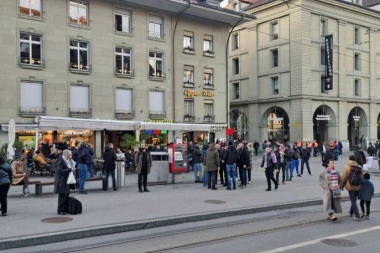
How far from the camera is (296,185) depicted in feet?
54.2

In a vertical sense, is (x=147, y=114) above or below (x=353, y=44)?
below

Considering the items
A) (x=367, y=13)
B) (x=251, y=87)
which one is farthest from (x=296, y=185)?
(x=367, y=13)

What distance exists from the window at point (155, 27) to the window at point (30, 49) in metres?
8.79

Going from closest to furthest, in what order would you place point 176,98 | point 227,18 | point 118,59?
point 118,59
point 176,98
point 227,18

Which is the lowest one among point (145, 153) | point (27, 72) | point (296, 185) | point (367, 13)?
point (296, 185)

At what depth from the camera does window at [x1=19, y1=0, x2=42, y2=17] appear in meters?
25.9

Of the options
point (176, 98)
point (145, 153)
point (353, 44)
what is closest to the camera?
point (145, 153)

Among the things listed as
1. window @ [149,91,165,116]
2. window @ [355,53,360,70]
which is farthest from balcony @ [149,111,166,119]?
window @ [355,53,360,70]

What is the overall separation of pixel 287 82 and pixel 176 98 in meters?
15.8

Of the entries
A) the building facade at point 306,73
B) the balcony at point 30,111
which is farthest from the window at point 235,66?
the balcony at point 30,111

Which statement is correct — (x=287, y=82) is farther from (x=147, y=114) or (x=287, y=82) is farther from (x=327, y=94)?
(x=147, y=114)

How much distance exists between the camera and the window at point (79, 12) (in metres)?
28.1

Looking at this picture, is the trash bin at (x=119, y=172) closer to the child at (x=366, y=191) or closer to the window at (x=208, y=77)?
the child at (x=366, y=191)

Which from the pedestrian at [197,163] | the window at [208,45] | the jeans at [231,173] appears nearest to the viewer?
the jeans at [231,173]
